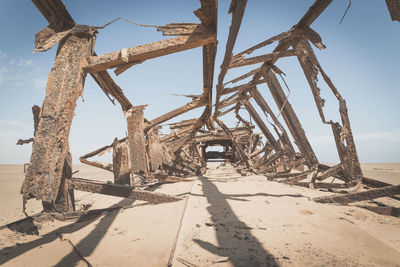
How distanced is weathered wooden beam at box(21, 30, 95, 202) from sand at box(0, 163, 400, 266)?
0.74 m

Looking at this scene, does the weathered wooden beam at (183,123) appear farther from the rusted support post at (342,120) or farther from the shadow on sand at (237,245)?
the shadow on sand at (237,245)

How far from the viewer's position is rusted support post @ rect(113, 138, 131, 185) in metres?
4.18

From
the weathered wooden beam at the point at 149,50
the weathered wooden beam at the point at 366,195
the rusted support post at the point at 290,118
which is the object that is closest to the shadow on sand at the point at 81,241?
the weathered wooden beam at the point at 149,50

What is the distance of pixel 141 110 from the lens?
15.6ft

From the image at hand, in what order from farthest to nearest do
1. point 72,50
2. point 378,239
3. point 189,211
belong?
point 189,211 < point 72,50 < point 378,239

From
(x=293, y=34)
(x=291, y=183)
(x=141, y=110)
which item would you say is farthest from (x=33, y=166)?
(x=291, y=183)

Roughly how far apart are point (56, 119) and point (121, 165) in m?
2.32

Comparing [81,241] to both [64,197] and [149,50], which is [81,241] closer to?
[64,197]

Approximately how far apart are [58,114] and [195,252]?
2204mm

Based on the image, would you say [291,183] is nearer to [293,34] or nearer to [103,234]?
[293,34]

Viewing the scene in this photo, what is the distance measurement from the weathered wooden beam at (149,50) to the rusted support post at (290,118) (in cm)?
319

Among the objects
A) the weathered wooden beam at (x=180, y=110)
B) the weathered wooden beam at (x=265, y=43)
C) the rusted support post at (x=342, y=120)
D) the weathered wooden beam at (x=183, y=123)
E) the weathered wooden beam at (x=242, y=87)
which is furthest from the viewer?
the weathered wooden beam at (x=183, y=123)

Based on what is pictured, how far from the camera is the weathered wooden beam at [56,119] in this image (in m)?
1.93

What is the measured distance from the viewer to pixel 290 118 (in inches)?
203
